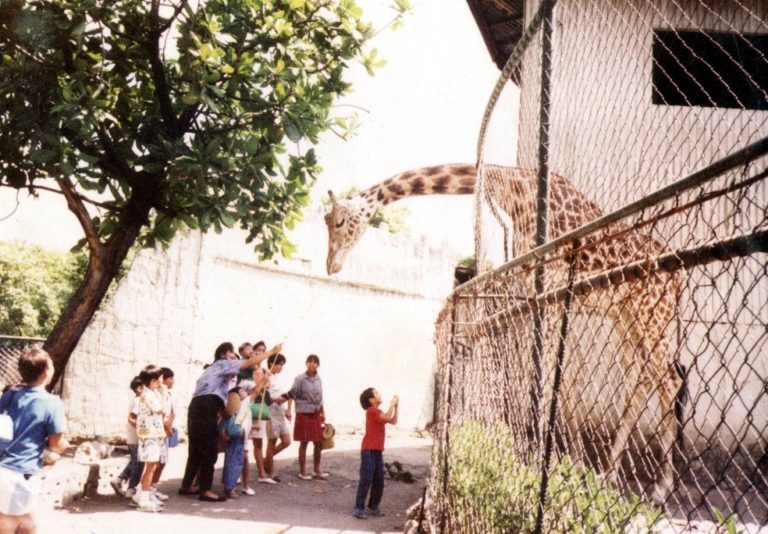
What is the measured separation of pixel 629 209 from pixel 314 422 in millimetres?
6608

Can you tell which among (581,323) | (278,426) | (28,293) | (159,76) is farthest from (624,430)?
(28,293)

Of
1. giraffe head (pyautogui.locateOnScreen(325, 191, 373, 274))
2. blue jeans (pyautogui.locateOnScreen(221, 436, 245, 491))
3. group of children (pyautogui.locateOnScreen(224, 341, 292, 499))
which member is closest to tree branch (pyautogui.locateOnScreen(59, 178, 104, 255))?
group of children (pyautogui.locateOnScreen(224, 341, 292, 499))

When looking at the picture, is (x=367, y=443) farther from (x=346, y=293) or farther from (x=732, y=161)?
(x=346, y=293)

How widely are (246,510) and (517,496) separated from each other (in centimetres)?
356

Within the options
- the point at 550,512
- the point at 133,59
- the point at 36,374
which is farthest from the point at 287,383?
the point at 550,512

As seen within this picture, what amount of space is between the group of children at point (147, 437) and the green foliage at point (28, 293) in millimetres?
13384

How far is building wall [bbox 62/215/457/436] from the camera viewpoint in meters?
9.45

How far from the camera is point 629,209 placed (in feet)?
4.86

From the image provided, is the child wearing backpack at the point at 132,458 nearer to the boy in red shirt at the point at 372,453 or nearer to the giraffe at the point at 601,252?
the boy in red shirt at the point at 372,453

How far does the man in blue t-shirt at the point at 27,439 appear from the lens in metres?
3.58

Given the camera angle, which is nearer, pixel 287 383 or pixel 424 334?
pixel 287 383

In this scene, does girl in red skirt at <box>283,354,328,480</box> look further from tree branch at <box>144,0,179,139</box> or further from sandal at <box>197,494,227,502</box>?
tree branch at <box>144,0,179,139</box>

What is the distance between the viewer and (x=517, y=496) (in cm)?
330

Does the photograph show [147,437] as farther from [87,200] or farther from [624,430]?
[624,430]
